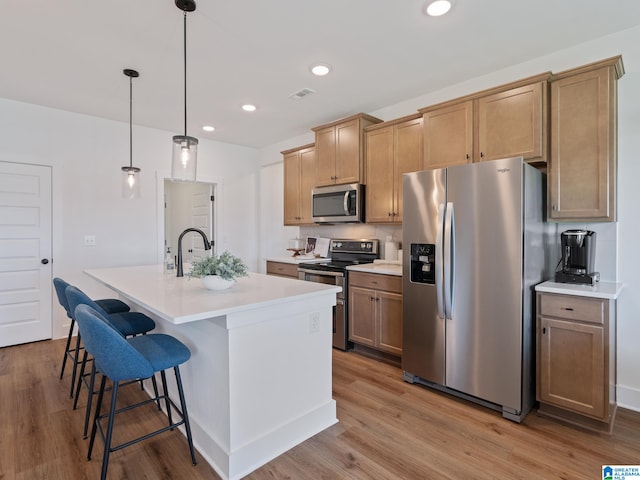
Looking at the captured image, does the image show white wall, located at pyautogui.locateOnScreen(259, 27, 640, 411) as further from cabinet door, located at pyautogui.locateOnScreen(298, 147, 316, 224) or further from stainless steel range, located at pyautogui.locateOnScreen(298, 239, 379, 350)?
cabinet door, located at pyautogui.locateOnScreen(298, 147, 316, 224)

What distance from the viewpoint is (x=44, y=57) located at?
276 centimetres

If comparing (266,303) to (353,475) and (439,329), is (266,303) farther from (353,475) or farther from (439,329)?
(439,329)

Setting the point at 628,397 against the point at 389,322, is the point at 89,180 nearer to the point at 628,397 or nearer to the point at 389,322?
the point at 389,322

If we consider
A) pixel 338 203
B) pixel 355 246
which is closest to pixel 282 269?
pixel 355 246

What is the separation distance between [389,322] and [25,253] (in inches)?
156

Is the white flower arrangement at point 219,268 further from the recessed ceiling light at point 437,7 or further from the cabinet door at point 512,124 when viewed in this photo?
the cabinet door at point 512,124

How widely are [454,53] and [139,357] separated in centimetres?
296

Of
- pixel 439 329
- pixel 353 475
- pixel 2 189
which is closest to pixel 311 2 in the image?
pixel 439 329

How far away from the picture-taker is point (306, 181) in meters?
4.57

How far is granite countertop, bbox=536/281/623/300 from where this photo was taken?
2078 millimetres

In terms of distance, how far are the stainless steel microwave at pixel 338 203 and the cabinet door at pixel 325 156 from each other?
0.36 feet

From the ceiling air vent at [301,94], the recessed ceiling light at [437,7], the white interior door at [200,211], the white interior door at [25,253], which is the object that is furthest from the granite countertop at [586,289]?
the white interior door at [25,253]

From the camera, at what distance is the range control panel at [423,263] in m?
2.66

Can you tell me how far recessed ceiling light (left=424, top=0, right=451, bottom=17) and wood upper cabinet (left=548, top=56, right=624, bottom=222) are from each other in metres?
0.99
